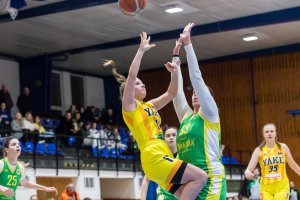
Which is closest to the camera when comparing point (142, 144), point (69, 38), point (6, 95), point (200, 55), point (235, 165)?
point (142, 144)

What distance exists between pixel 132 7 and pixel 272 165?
3825 millimetres

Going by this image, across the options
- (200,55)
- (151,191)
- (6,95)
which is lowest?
(151,191)

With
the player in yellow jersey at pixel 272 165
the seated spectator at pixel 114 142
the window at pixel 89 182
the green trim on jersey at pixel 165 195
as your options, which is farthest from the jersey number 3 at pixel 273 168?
the seated spectator at pixel 114 142

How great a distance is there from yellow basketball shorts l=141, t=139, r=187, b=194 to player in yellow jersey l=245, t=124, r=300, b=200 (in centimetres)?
389

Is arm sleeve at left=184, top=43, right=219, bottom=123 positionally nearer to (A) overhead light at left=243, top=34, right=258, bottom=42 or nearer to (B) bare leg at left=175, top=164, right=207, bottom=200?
(B) bare leg at left=175, top=164, right=207, bottom=200

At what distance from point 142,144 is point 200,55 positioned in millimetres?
24085

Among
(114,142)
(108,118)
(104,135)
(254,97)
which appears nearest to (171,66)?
(114,142)

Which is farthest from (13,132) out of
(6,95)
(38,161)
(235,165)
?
(235,165)

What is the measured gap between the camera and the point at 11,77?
28047mm

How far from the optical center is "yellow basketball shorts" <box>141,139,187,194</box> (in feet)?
20.7

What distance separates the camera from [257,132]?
100 ft

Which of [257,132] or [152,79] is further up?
[152,79]

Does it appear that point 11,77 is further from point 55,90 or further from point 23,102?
point 23,102

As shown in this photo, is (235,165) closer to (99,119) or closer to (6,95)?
(99,119)
